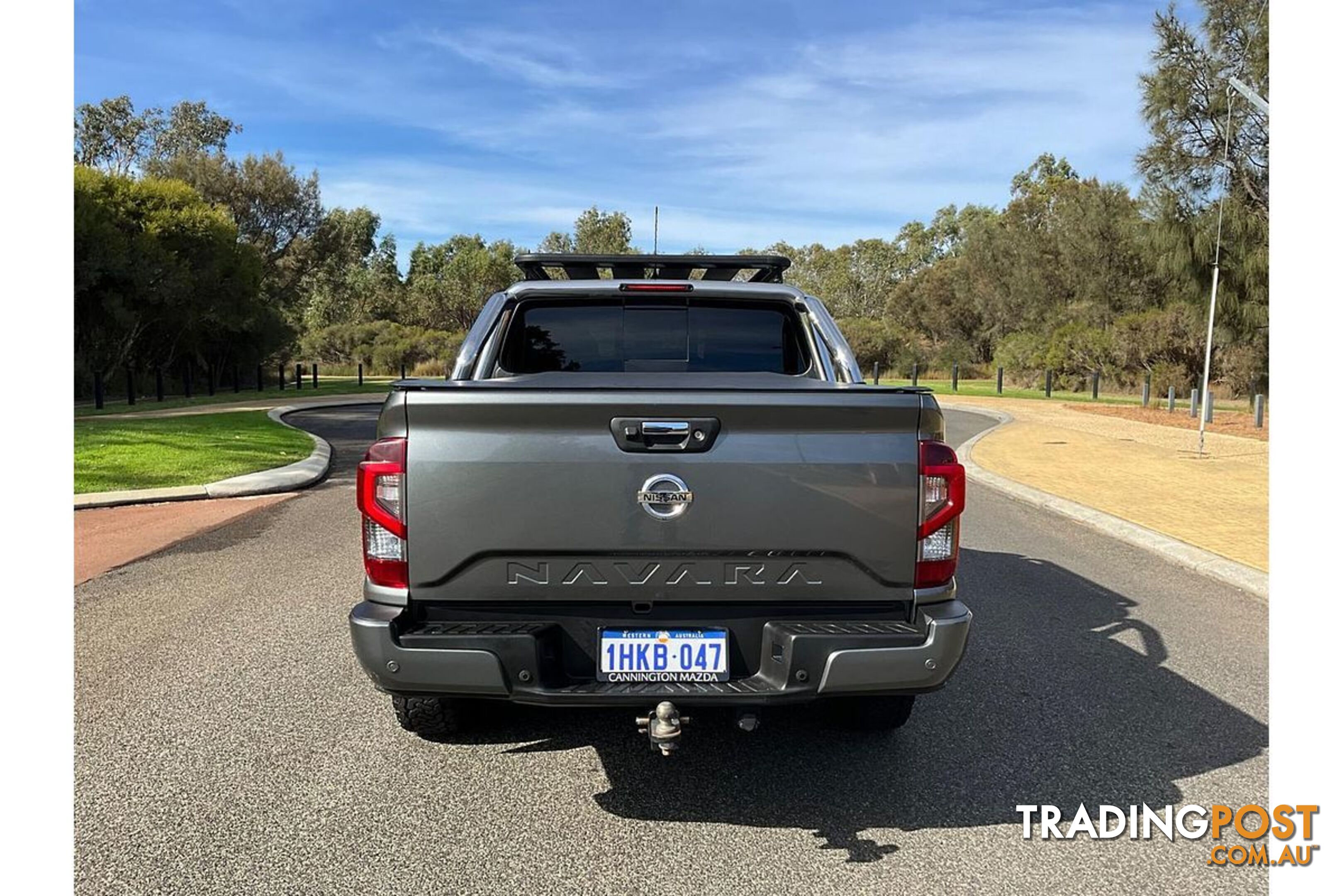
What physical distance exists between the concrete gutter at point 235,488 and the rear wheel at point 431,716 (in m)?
8.10

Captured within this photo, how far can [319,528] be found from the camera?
9508mm

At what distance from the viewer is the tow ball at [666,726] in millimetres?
3240

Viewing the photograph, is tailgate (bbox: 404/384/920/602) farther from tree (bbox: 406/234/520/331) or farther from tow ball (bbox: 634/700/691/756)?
tree (bbox: 406/234/520/331)

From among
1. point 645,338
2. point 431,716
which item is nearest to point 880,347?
point 645,338

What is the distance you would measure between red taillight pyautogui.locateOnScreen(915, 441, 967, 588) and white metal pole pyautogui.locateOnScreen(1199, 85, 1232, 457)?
11434mm

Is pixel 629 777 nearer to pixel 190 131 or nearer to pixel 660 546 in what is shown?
pixel 660 546

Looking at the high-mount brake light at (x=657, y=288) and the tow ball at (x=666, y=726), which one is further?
the high-mount brake light at (x=657, y=288)

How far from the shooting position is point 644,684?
11.0 feet

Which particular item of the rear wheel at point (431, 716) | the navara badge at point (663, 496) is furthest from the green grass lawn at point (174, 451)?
the navara badge at point (663, 496)

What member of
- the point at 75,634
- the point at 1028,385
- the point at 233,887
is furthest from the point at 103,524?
the point at 1028,385

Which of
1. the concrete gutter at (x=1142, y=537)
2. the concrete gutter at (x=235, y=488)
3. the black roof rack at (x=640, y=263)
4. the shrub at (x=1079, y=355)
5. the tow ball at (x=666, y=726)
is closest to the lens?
the tow ball at (x=666, y=726)

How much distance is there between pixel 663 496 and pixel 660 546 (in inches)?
6.8

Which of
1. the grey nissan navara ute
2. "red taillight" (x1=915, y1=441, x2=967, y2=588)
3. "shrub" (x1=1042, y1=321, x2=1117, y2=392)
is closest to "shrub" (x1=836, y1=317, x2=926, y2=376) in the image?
"shrub" (x1=1042, y1=321, x2=1117, y2=392)

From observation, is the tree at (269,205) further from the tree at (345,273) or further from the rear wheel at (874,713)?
the rear wheel at (874,713)
